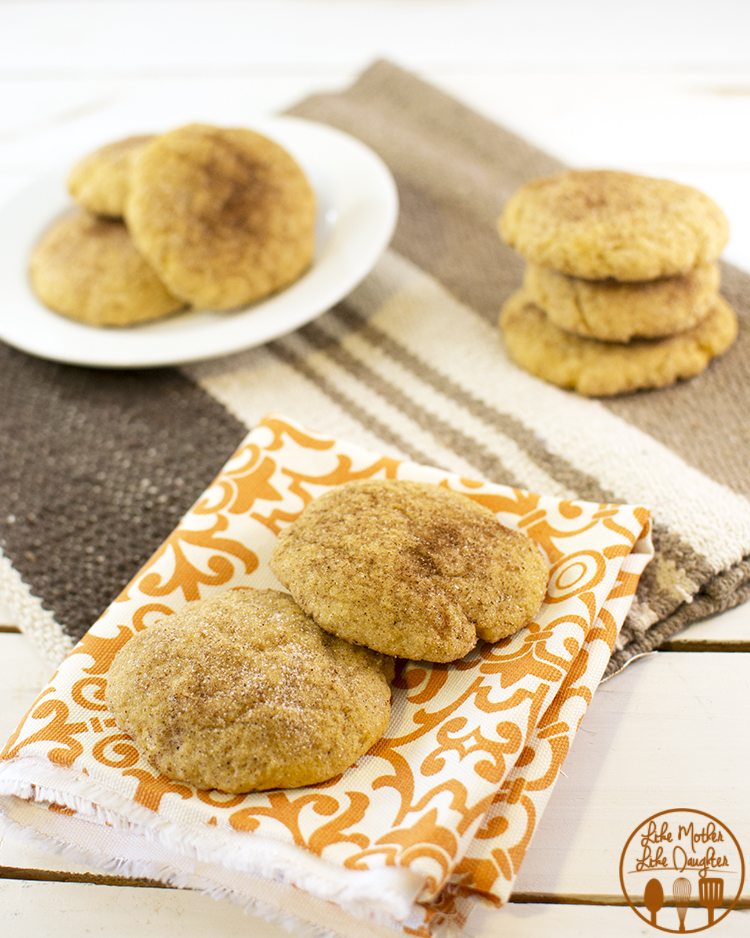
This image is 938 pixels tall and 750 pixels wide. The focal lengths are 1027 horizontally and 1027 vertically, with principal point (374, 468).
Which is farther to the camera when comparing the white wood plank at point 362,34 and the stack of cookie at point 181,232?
the white wood plank at point 362,34

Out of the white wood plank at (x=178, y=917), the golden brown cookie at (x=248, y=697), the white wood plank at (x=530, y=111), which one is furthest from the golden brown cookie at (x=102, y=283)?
the white wood plank at (x=178, y=917)

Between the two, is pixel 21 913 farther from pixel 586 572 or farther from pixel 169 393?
pixel 169 393

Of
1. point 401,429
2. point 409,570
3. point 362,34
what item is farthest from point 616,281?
point 362,34

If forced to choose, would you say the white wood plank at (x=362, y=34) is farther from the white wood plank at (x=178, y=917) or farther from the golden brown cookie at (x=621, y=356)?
the white wood plank at (x=178, y=917)

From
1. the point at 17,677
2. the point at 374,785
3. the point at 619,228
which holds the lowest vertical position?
the point at 17,677

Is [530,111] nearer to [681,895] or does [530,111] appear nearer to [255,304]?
[255,304]

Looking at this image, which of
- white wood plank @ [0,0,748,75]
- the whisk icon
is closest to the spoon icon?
the whisk icon
